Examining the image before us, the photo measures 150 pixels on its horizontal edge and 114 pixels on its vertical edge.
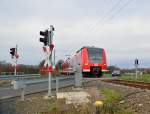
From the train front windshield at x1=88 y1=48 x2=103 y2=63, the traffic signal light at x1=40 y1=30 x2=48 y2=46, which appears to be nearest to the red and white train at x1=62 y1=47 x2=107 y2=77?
the train front windshield at x1=88 y1=48 x2=103 y2=63

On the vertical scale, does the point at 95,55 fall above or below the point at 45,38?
above

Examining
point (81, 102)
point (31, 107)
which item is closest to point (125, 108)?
point (81, 102)

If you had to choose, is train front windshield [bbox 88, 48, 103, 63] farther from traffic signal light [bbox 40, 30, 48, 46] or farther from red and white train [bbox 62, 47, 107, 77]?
traffic signal light [bbox 40, 30, 48, 46]

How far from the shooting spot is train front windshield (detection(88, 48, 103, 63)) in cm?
4362

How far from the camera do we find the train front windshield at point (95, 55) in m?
43.6

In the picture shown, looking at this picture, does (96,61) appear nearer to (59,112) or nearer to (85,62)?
(85,62)

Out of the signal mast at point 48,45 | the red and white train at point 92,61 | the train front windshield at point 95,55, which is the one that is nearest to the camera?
the signal mast at point 48,45

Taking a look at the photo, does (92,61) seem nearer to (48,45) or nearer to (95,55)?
(95,55)

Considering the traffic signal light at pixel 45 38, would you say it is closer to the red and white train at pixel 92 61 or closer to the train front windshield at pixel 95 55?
the red and white train at pixel 92 61

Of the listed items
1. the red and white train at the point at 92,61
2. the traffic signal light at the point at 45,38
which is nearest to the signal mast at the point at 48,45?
the traffic signal light at the point at 45,38

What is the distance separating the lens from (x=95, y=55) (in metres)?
43.9

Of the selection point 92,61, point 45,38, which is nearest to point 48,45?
point 45,38

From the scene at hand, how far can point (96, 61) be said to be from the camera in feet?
144

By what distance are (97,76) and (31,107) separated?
31545mm
